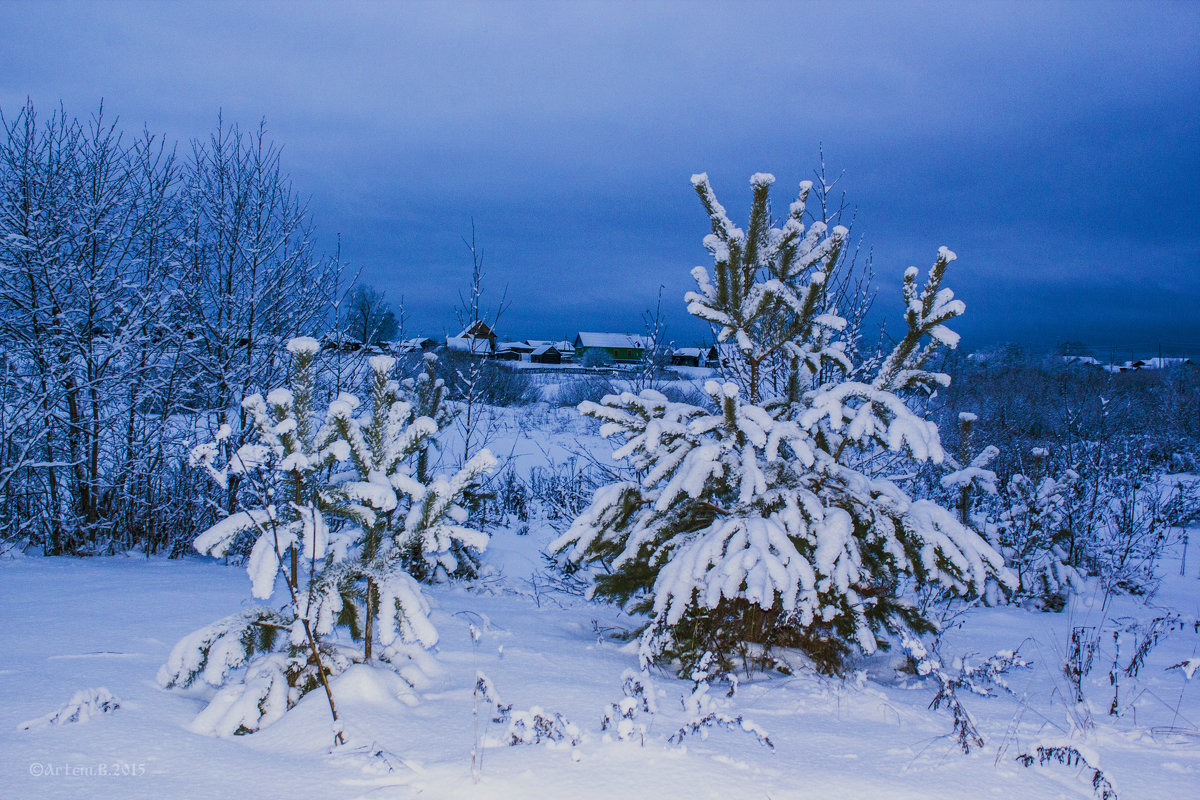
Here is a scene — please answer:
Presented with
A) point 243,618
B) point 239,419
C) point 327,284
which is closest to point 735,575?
point 243,618

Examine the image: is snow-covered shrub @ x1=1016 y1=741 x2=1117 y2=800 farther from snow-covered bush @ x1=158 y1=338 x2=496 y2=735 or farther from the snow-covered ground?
snow-covered bush @ x1=158 y1=338 x2=496 y2=735

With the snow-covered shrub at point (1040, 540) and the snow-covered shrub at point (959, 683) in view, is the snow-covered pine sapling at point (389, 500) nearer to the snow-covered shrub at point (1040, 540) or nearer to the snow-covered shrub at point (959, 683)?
the snow-covered shrub at point (959, 683)

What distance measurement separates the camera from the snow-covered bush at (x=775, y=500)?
3.02 metres

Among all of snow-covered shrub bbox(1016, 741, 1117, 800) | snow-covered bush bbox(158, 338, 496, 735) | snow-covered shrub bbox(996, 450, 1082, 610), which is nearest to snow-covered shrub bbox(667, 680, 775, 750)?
snow-covered shrub bbox(1016, 741, 1117, 800)

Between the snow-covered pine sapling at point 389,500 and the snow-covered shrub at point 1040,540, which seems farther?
the snow-covered shrub at point 1040,540

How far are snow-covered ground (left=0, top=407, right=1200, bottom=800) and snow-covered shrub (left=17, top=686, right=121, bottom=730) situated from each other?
0.10ft

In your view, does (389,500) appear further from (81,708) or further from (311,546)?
(81,708)

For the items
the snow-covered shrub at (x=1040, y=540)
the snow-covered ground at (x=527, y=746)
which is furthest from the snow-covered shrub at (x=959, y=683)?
the snow-covered shrub at (x=1040, y=540)

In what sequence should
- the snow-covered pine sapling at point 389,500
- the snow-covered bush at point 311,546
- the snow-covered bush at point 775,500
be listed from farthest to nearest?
the snow-covered bush at point 775,500 < the snow-covered pine sapling at point 389,500 < the snow-covered bush at point 311,546

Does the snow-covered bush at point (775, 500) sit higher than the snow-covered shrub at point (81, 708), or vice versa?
the snow-covered bush at point (775, 500)

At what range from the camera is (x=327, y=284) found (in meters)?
7.99

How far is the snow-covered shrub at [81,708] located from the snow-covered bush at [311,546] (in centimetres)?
20

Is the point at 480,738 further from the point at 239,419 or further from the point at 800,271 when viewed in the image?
the point at 239,419

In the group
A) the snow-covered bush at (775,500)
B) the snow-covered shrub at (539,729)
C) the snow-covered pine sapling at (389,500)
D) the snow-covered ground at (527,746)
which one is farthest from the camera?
the snow-covered bush at (775,500)
